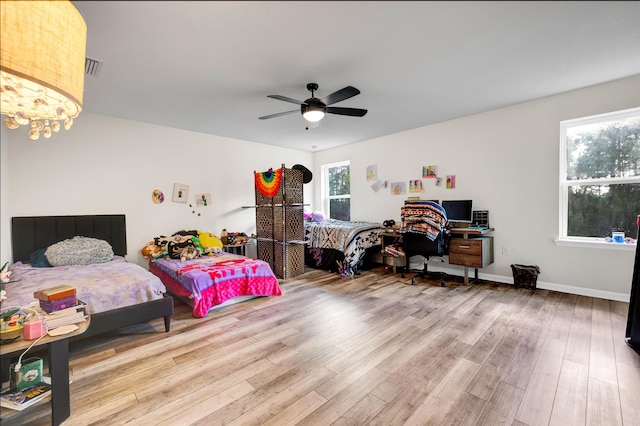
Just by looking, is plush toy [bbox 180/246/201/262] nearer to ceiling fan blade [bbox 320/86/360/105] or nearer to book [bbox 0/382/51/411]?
book [bbox 0/382/51/411]

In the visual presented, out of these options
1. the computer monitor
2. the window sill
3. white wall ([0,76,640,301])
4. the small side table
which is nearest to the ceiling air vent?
white wall ([0,76,640,301])

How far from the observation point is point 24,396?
53.5 inches

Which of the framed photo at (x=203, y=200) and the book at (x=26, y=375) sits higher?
the framed photo at (x=203, y=200)

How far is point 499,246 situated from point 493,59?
2.56 meters

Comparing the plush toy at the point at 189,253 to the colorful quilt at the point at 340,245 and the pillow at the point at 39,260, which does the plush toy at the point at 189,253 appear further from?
the colorful quilt at the point at 340,245

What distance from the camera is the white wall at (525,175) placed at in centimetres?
306

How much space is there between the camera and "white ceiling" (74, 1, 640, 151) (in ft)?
5.73

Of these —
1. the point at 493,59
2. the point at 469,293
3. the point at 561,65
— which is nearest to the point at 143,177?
the point at 493,59

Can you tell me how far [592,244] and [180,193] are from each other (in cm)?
562

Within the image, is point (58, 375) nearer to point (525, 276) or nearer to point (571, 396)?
point (571, 396)

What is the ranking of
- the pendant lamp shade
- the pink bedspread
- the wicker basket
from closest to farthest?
1. the pendant lamp shade
2. the pink bedspread
3. the wicker basket

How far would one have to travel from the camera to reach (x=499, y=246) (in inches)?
151

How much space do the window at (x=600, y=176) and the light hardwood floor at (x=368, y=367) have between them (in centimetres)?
92

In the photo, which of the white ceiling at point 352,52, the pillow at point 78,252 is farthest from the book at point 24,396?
the white ceiling at point 352,52
